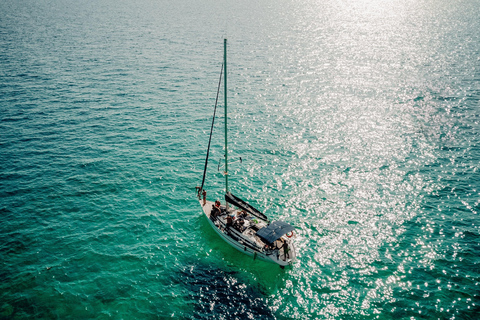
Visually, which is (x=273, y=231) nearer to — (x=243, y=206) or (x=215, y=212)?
(x=243, y=206)

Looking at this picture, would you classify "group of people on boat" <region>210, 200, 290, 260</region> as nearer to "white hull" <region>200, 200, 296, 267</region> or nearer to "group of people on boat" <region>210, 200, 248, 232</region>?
"group of people on boat" <region>210, 200, 248, 232</region>

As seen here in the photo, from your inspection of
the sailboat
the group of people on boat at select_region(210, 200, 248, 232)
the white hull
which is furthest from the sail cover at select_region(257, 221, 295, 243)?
the group of people on boat at select_region(210, 200, 248, 232)

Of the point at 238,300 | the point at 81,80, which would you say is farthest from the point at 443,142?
the point at 81,80

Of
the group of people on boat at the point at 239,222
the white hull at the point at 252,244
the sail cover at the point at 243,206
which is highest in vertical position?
the sail cover at the point at 243,206

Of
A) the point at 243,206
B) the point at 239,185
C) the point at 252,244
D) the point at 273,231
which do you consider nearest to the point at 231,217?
the point at 243,206

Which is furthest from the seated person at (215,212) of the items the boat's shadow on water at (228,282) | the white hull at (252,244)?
the boat's shadow on water at (228,282)

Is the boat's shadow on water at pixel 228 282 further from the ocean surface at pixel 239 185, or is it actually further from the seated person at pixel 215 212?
the seated person at pixel 215 212
